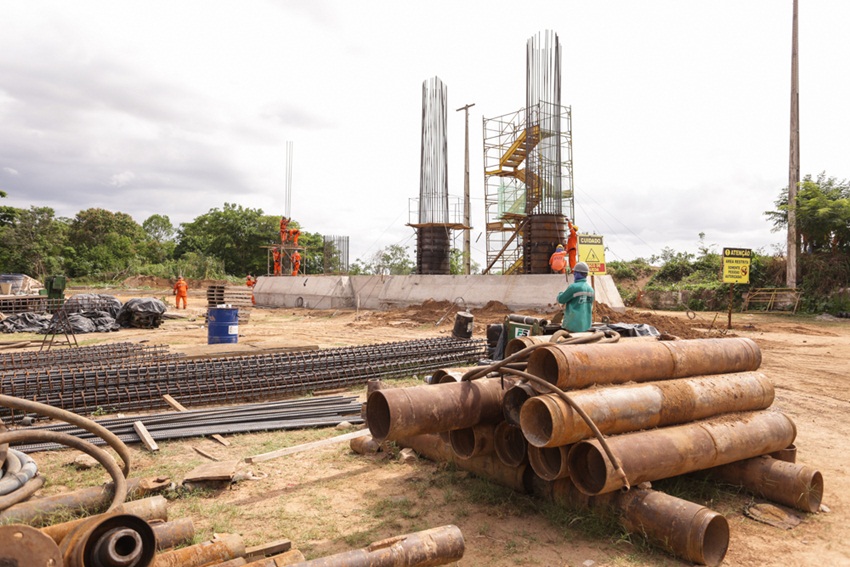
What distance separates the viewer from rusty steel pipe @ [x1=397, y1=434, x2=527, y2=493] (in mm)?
4176

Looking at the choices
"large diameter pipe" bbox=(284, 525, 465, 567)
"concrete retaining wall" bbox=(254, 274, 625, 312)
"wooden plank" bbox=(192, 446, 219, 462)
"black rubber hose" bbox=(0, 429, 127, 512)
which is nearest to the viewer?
"large diameter pipe" bbox=(284, 525, 465, 567)

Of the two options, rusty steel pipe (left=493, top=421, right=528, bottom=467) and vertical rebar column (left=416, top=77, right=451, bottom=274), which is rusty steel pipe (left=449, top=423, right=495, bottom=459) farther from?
vertical rebar column (left=416, top=77, right=451, bottom=274)

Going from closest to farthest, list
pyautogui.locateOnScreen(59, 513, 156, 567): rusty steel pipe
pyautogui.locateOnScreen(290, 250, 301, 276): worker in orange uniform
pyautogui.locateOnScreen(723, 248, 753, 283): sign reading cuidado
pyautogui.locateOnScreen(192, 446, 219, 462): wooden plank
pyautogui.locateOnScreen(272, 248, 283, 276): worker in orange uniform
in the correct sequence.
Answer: pyautogui.locateOnScreen(59, 513, 156, 567): rusty steel pipe, pyautogui.locateOnScreen(192, 446, 219, 462): wooden plank, pyautogui.locateOnScreen(723, 248, 753, 283): sign reading cuidado, pyautogui.locateOnScreen(290, 250, 301, 276): worker in orange uniform, pyautogui.locateOnScreen(272, 248, 283, 276): worker in orange uniform

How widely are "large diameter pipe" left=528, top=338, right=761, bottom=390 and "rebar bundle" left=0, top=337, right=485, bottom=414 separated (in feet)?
15.8

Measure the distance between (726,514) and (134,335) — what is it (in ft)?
48.7

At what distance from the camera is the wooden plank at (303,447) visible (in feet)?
16.3

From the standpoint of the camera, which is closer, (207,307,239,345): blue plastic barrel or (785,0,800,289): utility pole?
(207,307,239,345): blue plastic barrel

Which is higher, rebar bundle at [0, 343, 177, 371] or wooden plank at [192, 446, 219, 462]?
rebar bundle at [0, 343, 177, 371]

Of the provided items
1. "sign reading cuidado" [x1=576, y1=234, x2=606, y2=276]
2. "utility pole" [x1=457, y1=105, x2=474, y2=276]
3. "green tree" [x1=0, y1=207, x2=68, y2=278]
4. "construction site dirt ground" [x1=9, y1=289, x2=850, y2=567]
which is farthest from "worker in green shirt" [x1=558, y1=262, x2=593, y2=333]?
"green tree" [x1=0, y1=207, x2=68, y2=278]

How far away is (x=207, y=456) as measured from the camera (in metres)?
5.11

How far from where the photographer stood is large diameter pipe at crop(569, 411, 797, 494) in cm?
350

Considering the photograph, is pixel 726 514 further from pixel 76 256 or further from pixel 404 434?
pixel 76 256

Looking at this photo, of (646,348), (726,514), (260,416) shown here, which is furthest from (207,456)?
(726,514)

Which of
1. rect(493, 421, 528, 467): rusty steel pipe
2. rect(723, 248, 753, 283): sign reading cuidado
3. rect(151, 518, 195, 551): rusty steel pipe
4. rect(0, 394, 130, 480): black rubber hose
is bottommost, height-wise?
rect(151, 518, 195, 551): rusty steel pipe
